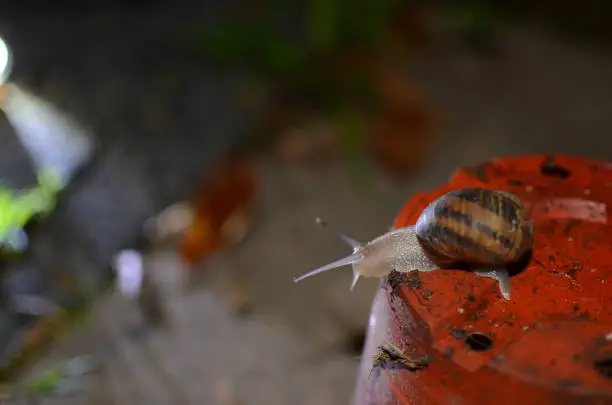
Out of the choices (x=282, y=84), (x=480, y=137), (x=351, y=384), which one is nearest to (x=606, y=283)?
(x=351, y=384)

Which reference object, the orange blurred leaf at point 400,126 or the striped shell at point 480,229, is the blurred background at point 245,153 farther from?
the striped shell at point 480,229

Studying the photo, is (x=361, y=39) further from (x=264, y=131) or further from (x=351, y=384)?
(x=351, y=384)

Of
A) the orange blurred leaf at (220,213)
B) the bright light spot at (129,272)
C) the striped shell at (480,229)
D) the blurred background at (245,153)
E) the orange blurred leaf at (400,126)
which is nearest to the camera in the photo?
the striped shell at (480,229)

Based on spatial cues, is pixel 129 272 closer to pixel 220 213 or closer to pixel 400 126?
pixel 220 213

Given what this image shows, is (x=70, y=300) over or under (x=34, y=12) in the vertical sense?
under

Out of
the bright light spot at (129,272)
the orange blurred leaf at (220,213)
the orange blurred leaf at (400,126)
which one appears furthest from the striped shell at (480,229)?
the orange blurred leaf at (400,126)

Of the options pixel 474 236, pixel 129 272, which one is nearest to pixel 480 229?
pixel 474 236
